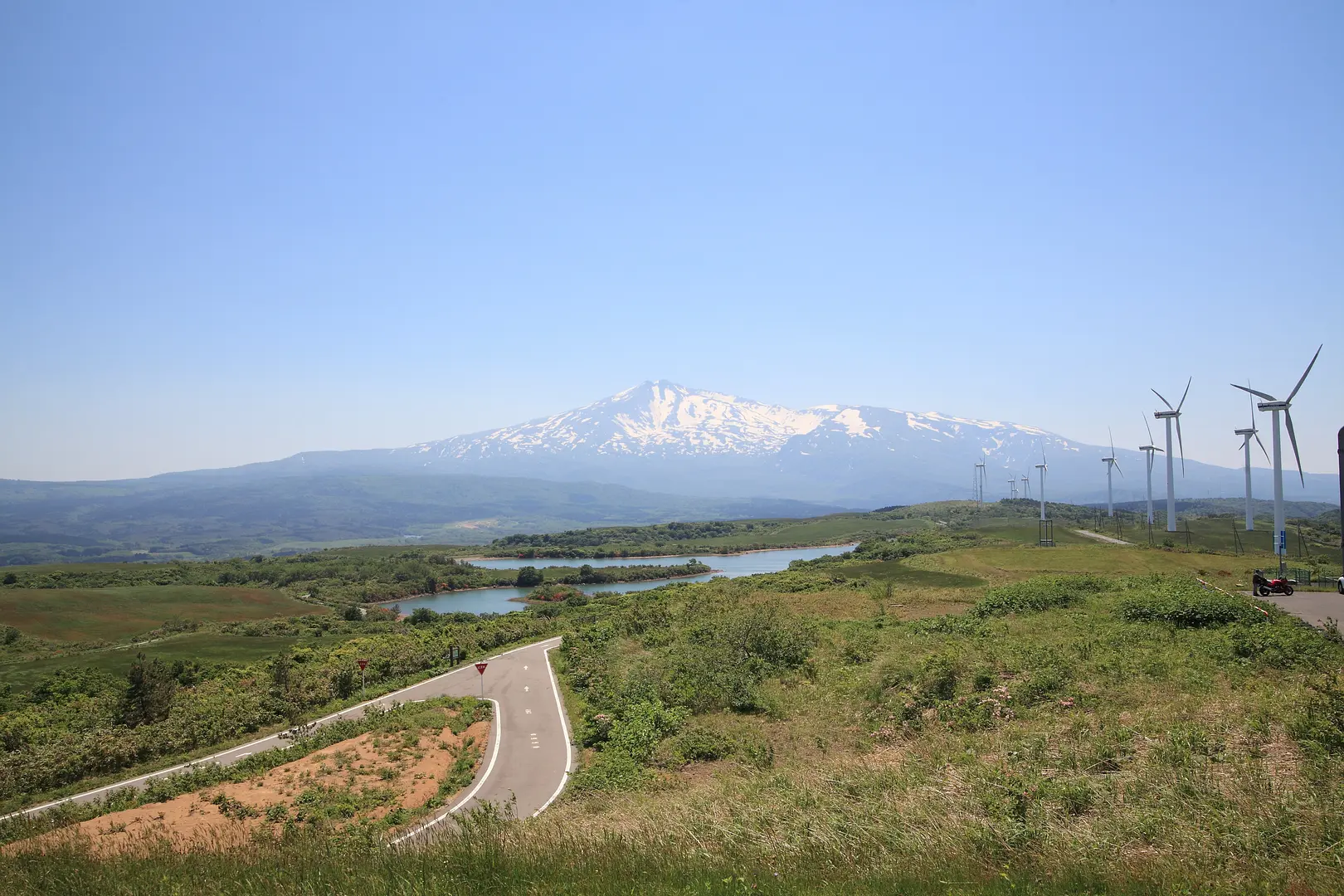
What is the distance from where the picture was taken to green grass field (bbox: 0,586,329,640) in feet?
182

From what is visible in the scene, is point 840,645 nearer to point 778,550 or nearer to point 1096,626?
point 1096,626

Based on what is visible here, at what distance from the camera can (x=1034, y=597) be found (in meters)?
31.3

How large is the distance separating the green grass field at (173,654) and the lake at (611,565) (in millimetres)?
24796

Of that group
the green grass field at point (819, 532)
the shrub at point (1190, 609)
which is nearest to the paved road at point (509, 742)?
the shrub at point (1190, 609)

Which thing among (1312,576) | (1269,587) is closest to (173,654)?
(1269,587)

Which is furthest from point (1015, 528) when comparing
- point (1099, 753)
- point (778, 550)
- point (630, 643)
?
point (1099, 753)

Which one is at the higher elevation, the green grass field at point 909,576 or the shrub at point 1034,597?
the shrub at point 1034,597

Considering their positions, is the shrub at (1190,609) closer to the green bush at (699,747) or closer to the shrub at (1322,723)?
the shrub at (1322,723)

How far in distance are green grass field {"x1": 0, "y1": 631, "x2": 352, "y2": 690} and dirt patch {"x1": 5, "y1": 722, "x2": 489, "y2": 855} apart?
22.4m

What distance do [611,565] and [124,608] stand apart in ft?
258

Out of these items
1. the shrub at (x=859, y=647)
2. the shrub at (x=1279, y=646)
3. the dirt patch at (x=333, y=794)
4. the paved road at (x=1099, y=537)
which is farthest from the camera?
the paved road at (x=1099, y=537)

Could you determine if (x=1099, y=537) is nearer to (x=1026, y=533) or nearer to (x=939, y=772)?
(x=1026, y=533)

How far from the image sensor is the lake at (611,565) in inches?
3652

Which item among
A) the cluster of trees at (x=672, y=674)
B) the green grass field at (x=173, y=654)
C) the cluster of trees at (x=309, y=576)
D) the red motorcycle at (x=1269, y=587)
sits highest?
the red motorcycle at (x=1269, y=587)
